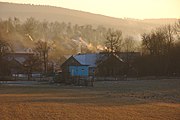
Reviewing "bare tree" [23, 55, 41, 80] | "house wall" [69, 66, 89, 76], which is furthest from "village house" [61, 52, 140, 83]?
"bare tree" [23, 55, 41, 80]

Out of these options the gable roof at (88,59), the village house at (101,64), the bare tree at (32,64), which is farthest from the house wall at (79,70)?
the bare tree at (32,64)

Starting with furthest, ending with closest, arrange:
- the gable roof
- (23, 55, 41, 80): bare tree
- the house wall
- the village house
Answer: the gable roof → the house wall → the village house → (23, 55, 41, 80): bare tree

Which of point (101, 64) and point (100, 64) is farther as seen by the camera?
point (100, 64)

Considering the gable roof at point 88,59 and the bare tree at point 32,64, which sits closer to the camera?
the bare tree at point 32,64

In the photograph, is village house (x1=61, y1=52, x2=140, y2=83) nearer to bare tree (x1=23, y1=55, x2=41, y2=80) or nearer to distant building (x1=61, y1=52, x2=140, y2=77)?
distant building (x1=61, y1=52, x2=140, y2=77)

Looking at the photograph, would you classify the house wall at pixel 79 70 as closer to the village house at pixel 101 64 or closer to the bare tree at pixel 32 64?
the village house at pixel 101 64

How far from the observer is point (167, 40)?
88.8m

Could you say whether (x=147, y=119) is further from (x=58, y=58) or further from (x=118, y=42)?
(x=58, y=58)

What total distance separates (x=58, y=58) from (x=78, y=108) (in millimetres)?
113784

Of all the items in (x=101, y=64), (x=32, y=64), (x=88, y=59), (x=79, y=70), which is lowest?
(x=79, y=70)

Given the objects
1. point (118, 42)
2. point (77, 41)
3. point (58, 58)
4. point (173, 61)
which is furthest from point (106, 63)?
point (77, 41)

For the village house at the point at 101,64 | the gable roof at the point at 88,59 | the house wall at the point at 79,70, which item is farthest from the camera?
the gable roof at the point at 88,59

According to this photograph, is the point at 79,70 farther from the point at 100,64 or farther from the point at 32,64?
the point at 32,64

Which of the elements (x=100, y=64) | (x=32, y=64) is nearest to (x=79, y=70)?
(x=100, y=64)
